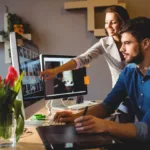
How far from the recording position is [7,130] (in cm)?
101

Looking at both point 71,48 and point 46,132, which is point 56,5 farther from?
point 46,132

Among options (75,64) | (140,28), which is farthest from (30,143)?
(75,64)

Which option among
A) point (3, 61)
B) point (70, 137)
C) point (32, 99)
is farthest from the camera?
point (3, 61)

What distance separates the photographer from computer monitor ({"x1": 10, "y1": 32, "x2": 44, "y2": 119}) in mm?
1195

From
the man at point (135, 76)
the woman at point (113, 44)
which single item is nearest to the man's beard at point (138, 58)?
the man at point (135, 76)

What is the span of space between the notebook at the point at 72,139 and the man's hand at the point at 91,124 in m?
0.02

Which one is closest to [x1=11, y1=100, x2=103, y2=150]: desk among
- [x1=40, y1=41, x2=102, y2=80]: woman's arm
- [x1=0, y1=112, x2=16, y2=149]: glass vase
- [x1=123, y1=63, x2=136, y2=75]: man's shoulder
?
[x1=0, y1=112, x2=16, y2=149]: glass vase

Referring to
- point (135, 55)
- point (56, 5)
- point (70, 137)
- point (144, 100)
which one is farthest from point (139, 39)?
point (56, 5)

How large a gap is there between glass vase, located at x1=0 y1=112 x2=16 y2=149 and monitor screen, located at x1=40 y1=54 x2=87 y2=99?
0.85 m

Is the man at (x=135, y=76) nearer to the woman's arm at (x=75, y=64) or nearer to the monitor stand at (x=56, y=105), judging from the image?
the woman's arm at (x=75, y=64)

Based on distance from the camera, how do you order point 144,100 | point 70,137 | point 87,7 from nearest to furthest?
point 70,137, point 144,100, point 87,7

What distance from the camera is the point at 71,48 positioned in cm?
323

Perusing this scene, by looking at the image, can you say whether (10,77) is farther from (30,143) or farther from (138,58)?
(138,58)

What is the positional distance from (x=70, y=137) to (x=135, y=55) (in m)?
0.58
